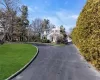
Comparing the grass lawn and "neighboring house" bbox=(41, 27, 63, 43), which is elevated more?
"neighboring house" bbox=(41, 27, 63, 43)

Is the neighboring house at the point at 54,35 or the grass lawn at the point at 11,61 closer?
the grass lawn at the point at 11,61

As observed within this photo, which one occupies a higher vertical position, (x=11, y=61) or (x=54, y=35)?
(x=54, y=35)

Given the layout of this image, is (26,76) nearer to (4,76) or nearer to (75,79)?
(4,76)

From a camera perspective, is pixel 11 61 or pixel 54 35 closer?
pixel 11 61

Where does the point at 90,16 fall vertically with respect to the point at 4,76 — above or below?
above

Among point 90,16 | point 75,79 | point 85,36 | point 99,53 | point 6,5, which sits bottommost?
point 75,79

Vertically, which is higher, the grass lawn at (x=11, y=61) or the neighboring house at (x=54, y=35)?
the neighboring house at (x=54, y=35)

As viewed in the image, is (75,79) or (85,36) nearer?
(75,79)

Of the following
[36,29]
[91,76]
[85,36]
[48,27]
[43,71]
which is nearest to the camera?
[91,76]

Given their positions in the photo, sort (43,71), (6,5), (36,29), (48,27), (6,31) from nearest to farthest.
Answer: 1. (43,71)
2. (6,5)
3. (6,31)
4. (36,29)
5. (48,27)

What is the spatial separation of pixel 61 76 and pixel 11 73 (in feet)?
11.3

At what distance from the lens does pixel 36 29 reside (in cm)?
10231

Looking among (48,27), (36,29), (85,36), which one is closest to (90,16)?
(85,36)

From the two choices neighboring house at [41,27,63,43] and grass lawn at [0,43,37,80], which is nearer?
grass lawn at [0,43,37,80]
